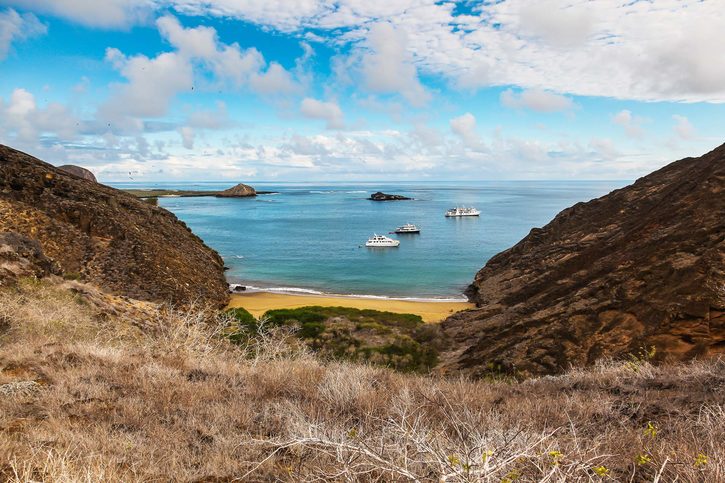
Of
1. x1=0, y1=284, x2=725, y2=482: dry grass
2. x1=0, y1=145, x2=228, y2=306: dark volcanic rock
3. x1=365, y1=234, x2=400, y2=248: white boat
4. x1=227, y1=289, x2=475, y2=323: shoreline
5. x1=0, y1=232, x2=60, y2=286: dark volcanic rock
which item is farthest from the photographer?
x1=365, y1=234, x2=400, y2=248: white boat

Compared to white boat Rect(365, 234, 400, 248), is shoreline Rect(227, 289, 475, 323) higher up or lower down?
lower down

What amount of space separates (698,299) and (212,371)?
569 inches

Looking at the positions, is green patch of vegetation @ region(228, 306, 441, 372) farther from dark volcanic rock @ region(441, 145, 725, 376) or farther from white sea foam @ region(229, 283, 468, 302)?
white sea foam @ region(229, 283, 468, 302)

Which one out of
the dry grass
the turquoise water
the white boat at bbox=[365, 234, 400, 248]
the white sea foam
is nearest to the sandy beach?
the white sea foam

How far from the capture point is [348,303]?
31469 mm

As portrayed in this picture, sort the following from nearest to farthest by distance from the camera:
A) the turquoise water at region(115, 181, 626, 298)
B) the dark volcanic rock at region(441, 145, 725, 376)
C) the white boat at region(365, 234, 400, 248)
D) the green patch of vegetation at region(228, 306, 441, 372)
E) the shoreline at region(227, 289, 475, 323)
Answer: the dark volcanic rock at region(441, 145, 725, 376), the green patch of vegetation at region(228, 306, 441, 372), the shoreline at region(227, 289, 475, 323), the turquoise water at region(115, 181, 626, 298), the white boat at region(365, 234, 400, 248)

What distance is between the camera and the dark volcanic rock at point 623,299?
13.4 meters

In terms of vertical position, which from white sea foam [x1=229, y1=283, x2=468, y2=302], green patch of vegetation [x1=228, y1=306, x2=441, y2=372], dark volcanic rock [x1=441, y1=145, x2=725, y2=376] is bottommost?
white sea foam [x1=229, y1=283, x2=468, y2=302]

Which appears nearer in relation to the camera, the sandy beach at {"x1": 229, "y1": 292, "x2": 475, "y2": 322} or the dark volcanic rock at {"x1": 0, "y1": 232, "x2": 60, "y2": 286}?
the dark volcanic rock at {"x1": 0, "y1": 232, "x2": 60, "y2": 286}

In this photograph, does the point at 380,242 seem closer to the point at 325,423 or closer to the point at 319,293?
the point at 319,293

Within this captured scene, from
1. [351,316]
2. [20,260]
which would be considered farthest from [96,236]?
[351,316]

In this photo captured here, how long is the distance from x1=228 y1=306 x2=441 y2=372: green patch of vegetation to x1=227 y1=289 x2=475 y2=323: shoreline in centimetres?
323

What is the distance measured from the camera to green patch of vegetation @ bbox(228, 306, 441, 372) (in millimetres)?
18547

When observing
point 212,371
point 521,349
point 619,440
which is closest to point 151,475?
point 212,371
